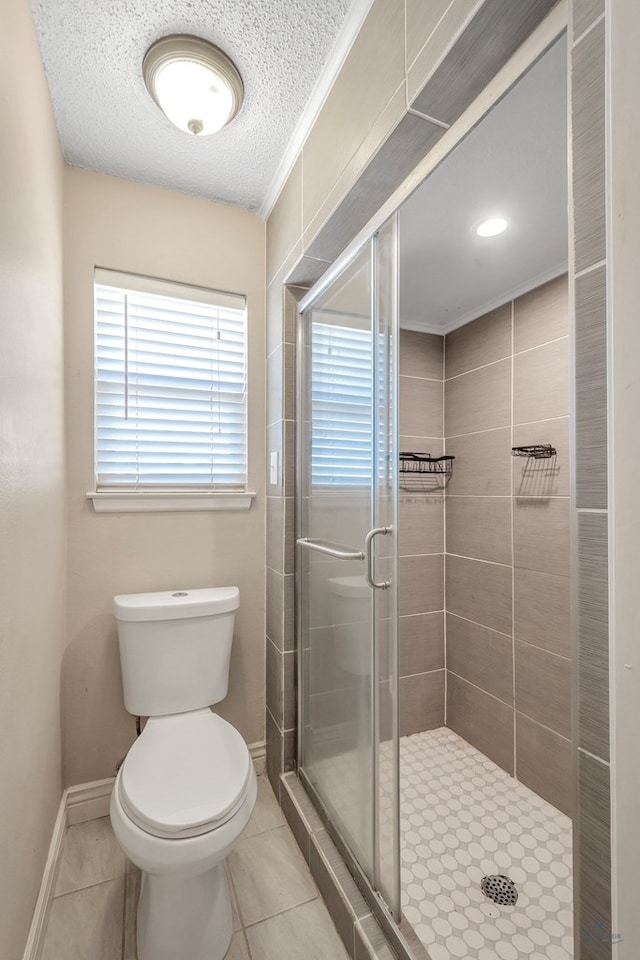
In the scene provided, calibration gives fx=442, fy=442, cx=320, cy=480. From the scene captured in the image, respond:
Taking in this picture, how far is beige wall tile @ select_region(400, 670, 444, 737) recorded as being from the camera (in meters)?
2.34

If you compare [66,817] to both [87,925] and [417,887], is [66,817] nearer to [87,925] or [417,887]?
[87,925]

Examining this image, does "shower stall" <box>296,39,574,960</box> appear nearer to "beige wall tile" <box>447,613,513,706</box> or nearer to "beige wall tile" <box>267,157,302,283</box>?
"beige wall tile" <box>447,613,513,706</box>

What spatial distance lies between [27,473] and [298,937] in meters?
1.47

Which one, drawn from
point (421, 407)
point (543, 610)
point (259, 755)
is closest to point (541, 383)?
point (421, 407)

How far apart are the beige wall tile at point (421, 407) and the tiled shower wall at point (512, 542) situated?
0.19 feet

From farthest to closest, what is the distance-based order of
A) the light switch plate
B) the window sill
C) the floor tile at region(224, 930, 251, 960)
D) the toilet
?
the light switch plate < the window sill < the floor tile at region(224, 930, 251, 960) < the toilet

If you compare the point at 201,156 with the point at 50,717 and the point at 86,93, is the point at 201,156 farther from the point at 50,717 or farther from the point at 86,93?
the point at 50,717

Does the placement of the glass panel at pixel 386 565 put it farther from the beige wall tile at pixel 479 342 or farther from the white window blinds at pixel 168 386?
the beige wall tile at pixel 479 342

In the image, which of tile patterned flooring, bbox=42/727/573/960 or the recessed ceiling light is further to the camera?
the recessed ceiling light

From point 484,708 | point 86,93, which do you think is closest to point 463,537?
point 484,708

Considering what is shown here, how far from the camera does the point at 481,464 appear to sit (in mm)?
2242

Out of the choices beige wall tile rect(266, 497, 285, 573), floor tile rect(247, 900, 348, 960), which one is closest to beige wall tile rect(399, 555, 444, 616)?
beige wall tile rect(266, 497, 285, 573)

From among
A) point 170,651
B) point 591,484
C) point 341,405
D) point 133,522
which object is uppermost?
point 341,405

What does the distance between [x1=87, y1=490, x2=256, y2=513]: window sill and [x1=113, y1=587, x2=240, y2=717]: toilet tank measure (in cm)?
34
